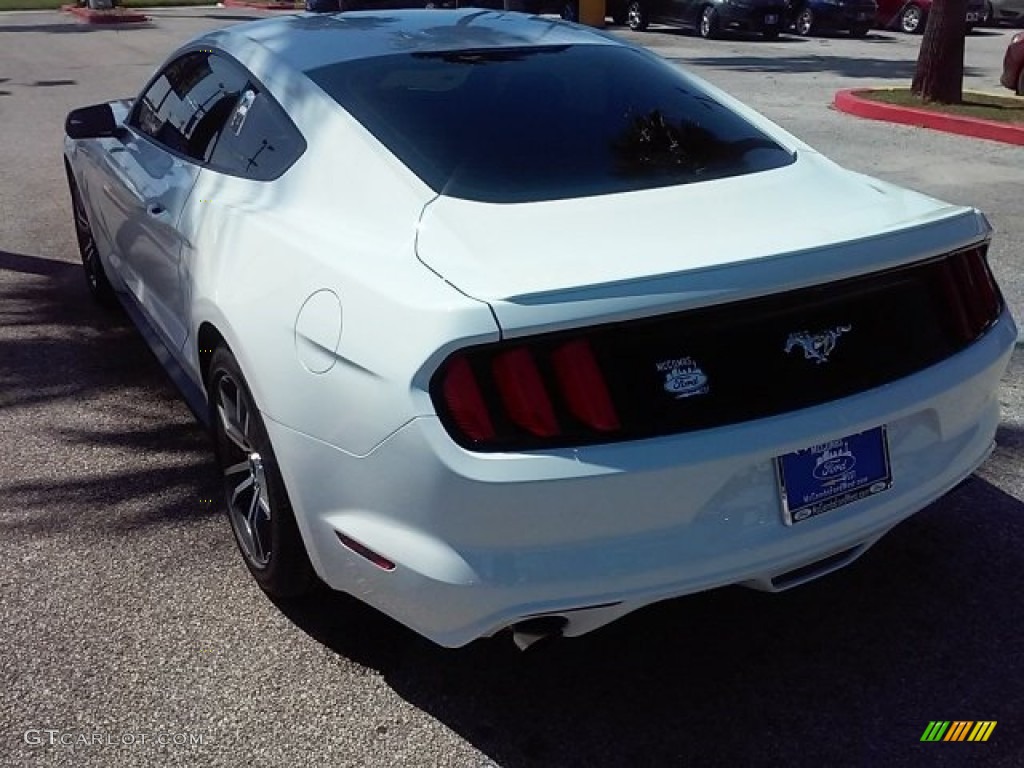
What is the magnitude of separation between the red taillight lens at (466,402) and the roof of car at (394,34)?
1556 mm

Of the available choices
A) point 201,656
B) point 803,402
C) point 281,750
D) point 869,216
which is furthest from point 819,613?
point 201,656

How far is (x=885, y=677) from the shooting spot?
2963 millimetres

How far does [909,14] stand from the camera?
24.7 metres

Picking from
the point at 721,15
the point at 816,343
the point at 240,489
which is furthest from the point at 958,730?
the point at 721,15

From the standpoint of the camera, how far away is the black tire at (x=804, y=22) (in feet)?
76.0

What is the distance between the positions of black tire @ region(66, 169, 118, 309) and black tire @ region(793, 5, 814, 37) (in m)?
20.2

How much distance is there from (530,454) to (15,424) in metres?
3.09

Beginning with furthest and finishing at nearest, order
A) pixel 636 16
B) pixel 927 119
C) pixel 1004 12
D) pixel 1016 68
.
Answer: pixel 1004 12
pixel 636 16
pixel 1016 68
pixel 927 119

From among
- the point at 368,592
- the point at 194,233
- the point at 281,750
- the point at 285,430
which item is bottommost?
the point at 281,750

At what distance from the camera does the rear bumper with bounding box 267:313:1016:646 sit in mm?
2398

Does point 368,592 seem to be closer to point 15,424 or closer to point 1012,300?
point 15,424

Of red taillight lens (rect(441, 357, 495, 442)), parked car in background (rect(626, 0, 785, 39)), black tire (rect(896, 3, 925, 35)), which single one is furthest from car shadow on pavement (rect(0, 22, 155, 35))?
red taillight lens (rect(441, 357, 495, 442))

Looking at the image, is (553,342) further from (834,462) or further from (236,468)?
(236,468)

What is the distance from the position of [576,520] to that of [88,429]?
2883 mm
